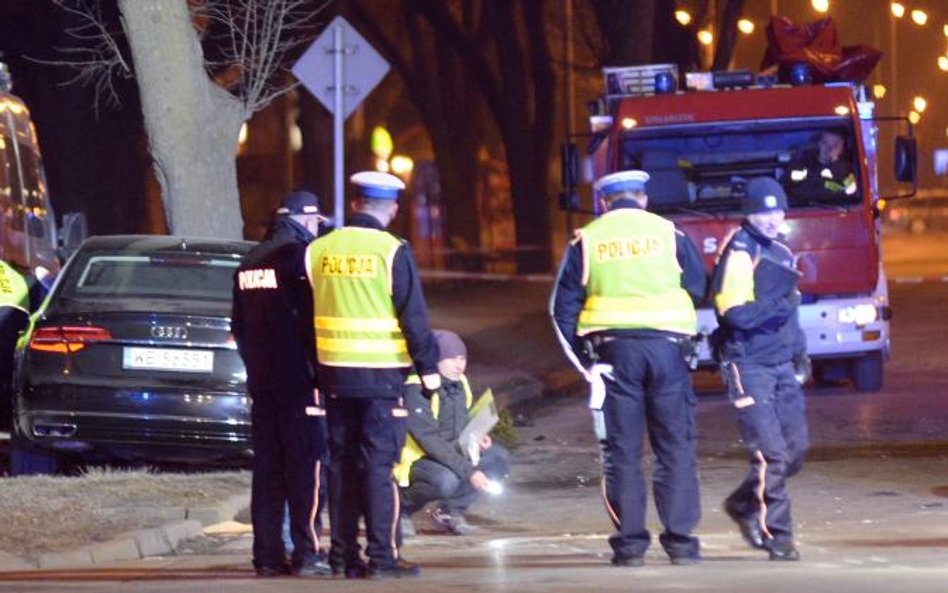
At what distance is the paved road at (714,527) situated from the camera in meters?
8.30

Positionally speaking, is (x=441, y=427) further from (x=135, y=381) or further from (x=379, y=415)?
(x=135, y=381)

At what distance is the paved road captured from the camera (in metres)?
8.30

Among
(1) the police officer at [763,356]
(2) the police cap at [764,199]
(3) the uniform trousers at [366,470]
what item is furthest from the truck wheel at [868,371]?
(3) the uniform trousers at [366,470]

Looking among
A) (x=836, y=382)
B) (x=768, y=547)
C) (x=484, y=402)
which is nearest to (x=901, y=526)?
(x=768, y=547)

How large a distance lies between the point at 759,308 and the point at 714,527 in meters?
1.93

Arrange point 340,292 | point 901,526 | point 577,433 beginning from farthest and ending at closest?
point 577,433 < point 901,526 < point 340,292

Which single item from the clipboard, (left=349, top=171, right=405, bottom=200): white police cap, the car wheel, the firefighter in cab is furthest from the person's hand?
the firefighter in cab

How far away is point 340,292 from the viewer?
28.2 ft

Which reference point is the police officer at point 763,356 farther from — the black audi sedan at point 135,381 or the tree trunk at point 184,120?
the tree trunk at point 184,120

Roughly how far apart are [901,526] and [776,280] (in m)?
1.79

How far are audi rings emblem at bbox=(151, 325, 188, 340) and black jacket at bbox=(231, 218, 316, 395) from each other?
281 cm

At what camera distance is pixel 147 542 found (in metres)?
10.2

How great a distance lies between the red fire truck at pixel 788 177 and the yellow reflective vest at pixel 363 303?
891cm

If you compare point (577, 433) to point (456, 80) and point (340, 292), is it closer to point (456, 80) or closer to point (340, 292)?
point (340, 292)
